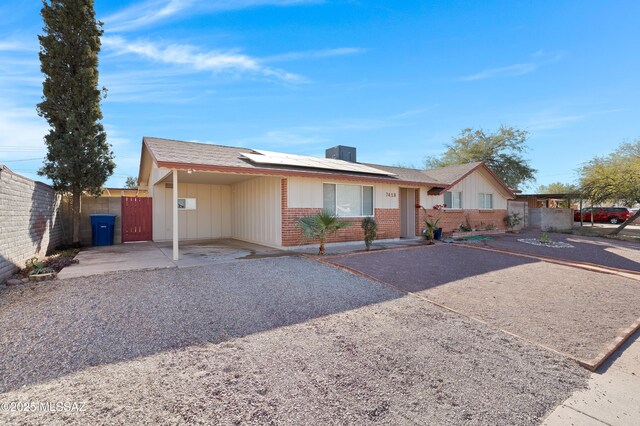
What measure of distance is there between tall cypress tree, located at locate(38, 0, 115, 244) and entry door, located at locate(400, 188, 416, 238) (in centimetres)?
1232

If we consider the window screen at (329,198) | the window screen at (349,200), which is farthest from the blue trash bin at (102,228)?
the window screen at (349,200)

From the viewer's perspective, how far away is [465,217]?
622 inches

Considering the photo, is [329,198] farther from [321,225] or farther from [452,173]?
[452,173]

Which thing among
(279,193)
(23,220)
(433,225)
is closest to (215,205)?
(279,193)

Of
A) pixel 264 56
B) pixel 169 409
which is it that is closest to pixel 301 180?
pixel 264 56

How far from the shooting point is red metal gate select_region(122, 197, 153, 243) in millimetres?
12172

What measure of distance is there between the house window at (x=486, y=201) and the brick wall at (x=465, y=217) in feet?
1.15

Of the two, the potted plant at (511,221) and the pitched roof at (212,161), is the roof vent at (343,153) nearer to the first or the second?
the pitched roof at (212,161)

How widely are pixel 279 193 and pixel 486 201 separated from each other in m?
13.4

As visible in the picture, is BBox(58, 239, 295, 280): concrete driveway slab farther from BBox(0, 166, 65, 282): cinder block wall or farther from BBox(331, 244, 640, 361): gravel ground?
BBox(331, 244, 640, 361): gravel ground

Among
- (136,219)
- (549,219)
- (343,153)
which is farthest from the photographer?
(549,219)

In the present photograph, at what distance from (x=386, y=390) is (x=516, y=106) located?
60.5ft

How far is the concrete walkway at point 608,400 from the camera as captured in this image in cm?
259

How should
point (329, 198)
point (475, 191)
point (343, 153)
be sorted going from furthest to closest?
point (343, 153) < point (475, 191) < point (329, 198)
